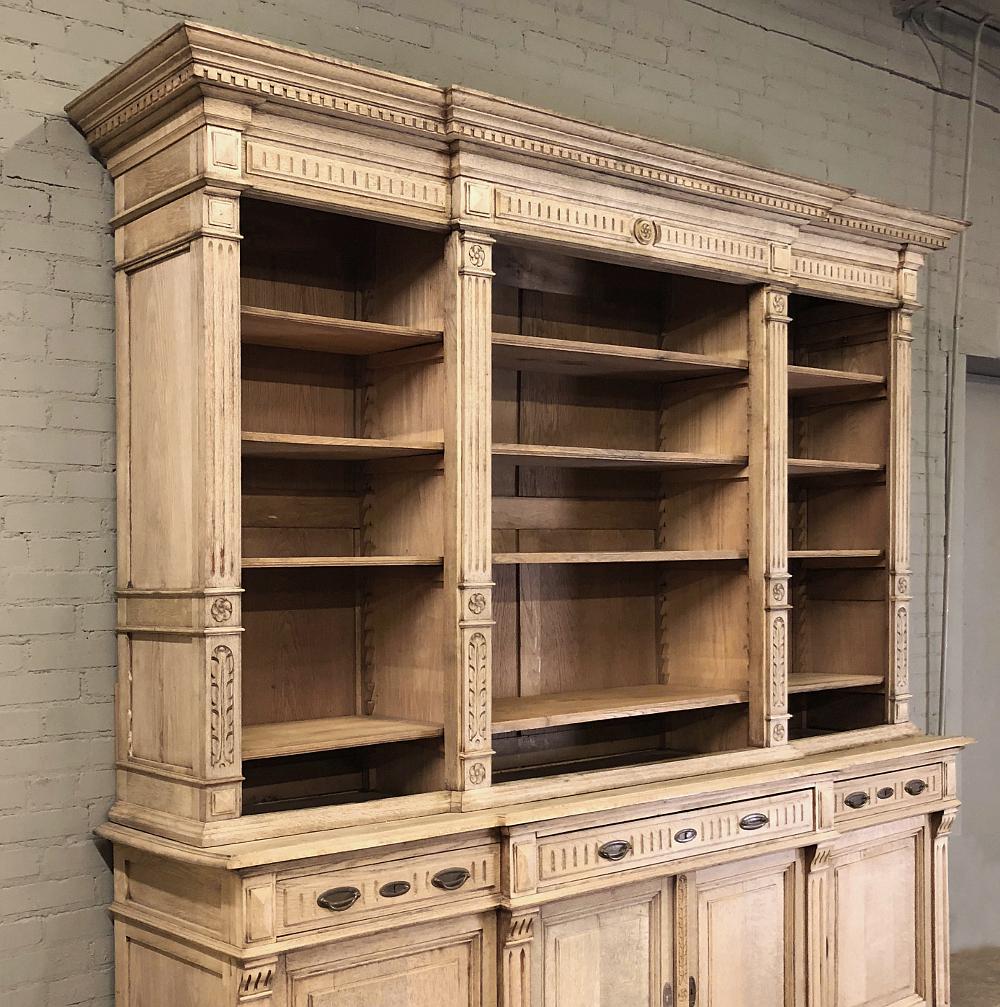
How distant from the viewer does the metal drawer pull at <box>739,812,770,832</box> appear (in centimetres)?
381

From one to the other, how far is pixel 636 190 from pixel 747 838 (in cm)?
190

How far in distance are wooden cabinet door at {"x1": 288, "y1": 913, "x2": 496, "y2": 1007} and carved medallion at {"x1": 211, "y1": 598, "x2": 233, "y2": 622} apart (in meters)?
0.77

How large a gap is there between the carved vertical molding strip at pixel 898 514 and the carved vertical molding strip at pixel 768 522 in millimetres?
638

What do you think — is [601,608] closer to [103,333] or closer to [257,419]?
[257,419]

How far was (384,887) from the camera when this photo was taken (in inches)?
119

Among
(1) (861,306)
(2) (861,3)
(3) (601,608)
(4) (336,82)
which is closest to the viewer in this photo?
(4) (336,82)

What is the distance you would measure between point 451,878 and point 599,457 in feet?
4.11

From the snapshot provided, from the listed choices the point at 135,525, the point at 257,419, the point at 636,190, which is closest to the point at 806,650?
the point at 636,190

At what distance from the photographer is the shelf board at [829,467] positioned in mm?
4301

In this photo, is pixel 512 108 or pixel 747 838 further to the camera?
pixel 747 838

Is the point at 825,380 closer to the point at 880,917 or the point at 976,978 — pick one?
the point at 880,917

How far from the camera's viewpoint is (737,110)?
4746 millimetres

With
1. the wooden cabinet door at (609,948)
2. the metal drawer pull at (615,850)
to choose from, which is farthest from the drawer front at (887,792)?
the metal drawer pull at (615,850)

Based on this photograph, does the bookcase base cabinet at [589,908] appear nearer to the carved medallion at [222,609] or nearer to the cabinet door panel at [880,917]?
the cabinet door panel at [880,917]
